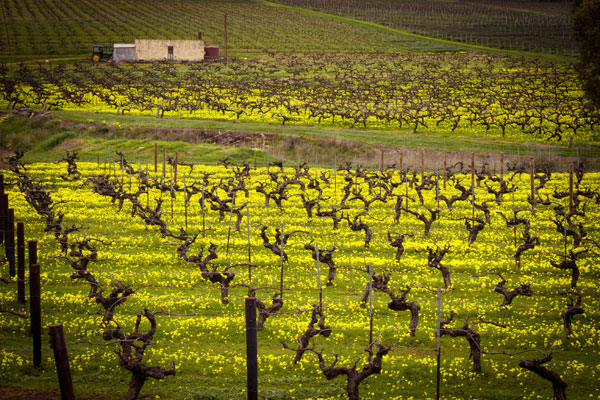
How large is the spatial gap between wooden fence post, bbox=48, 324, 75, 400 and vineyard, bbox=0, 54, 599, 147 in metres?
58.2

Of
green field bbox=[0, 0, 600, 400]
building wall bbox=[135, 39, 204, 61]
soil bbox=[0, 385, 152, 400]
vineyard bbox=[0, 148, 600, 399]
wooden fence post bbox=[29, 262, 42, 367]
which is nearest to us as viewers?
soil bbox=[0, 385, 152, 400]

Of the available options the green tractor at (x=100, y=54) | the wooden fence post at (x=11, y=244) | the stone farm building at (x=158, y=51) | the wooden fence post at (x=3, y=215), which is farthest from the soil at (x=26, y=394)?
the stone farm building at (x=158, y=51)

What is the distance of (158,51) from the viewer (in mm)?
131375

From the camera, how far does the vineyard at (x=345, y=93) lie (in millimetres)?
74000

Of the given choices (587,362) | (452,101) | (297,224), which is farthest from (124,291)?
(452,101)

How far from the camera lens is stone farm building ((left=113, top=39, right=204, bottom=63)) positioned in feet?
421

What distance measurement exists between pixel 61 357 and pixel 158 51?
410ft

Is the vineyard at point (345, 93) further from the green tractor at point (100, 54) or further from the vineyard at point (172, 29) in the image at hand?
the vineyard at point (172, 29)

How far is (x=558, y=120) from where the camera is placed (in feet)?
242

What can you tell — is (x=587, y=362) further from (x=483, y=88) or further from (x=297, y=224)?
(x=483, y=88)

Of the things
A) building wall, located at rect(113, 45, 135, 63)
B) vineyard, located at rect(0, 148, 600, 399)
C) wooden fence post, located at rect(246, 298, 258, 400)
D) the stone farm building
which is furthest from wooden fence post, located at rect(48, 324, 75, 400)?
the stone farm building

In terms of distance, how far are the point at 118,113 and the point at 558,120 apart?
49.3 m

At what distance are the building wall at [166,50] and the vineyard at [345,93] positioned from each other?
8971 millimetres

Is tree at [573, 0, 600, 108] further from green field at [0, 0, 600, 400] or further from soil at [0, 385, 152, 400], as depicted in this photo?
soil at [0, 385, 152, 400]
